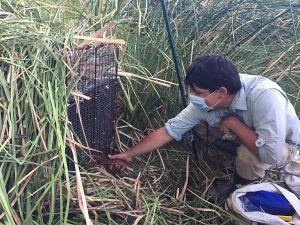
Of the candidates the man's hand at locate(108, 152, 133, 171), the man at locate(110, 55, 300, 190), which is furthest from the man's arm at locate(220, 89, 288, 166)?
the man's hand at locate(108, 152, 133, 171)

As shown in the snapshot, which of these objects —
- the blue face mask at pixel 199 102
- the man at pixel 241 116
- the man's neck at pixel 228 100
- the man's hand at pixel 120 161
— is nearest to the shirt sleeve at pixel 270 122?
the man at pixel 241 116

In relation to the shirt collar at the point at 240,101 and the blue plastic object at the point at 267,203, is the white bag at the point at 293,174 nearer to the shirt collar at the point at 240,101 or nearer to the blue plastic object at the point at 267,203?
the blue plastic object at the point at 267,203

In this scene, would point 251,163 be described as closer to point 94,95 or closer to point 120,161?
point 120,161

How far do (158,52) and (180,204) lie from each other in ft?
2.97

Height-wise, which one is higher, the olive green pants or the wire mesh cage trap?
the wire mesh cage trap

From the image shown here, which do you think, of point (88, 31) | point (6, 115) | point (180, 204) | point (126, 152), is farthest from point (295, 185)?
point (6, 115)

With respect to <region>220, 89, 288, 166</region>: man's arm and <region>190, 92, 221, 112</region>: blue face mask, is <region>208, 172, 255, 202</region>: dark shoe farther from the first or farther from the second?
<region>190, 92, 221, 112</region>: blue face mask

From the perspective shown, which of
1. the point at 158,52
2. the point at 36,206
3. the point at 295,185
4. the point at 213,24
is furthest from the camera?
the point at 213,24

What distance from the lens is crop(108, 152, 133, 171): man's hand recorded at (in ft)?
7.48

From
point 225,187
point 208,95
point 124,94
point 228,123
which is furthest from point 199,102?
point 225,187

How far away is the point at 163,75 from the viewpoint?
8.63ft

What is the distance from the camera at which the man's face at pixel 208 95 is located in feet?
6.88

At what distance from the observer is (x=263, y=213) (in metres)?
2.01

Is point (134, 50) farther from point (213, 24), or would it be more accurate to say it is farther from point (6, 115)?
point (6, 115)
